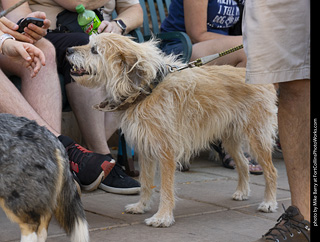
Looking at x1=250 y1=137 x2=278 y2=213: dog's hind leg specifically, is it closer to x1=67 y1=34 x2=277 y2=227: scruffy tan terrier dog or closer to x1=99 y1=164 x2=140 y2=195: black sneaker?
x1=67 y1=34 x2=277 y2=227: scruffy tan terrier dog

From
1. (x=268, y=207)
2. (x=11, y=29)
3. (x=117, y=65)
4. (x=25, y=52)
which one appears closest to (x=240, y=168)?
(x=268, y=207)

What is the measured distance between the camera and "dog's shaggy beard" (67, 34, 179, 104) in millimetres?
3391

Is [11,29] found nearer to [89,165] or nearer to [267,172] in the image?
[89,165]

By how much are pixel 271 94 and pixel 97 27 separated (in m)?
1.54

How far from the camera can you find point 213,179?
4.81m

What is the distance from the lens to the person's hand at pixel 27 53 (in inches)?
128

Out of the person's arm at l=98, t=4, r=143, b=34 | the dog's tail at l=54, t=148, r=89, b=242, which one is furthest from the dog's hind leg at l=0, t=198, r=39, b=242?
the person's arm at l=98, t=4, r=143, b=34

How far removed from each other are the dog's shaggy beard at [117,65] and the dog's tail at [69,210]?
0.92 meters

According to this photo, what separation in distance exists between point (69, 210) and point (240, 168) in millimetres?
1889

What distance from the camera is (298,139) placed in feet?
9.23

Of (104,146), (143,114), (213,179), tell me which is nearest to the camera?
(143,114)

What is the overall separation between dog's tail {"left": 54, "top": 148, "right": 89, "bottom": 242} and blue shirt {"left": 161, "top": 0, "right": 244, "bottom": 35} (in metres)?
2.89

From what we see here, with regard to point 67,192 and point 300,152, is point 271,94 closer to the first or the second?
point 300,152

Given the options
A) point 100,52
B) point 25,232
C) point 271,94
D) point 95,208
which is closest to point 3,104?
point 100,52
